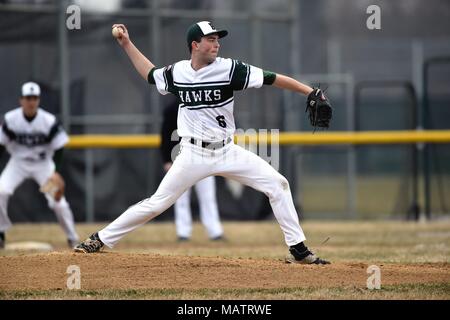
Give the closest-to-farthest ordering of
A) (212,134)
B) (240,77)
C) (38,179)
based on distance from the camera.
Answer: (240,77) < (212,134) < (38,179)

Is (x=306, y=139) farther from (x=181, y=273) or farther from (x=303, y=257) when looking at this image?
(x=181, y=273)

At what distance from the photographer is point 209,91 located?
8.27 metres

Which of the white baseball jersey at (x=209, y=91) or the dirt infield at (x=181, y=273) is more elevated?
the white baseball jersey at (x=209, y=91)

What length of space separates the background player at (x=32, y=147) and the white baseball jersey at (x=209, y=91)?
4616 mm

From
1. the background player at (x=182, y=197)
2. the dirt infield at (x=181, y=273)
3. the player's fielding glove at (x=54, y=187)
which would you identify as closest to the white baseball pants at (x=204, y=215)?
the background player at (x=182, y=197)

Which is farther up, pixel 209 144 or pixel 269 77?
pixel 269 77

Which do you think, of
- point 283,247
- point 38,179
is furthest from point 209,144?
point 38,179

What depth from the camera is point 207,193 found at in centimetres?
1374

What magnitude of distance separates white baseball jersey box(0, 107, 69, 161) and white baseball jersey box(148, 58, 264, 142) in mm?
4698

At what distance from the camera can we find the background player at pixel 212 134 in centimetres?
827

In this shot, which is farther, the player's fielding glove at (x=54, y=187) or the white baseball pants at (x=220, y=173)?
the player's fielding glove at (x=54, y=187)

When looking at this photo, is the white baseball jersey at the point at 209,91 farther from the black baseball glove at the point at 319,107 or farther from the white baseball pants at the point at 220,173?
the black baseball glove at the point at 319,107

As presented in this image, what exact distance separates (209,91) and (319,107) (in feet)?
3.24
